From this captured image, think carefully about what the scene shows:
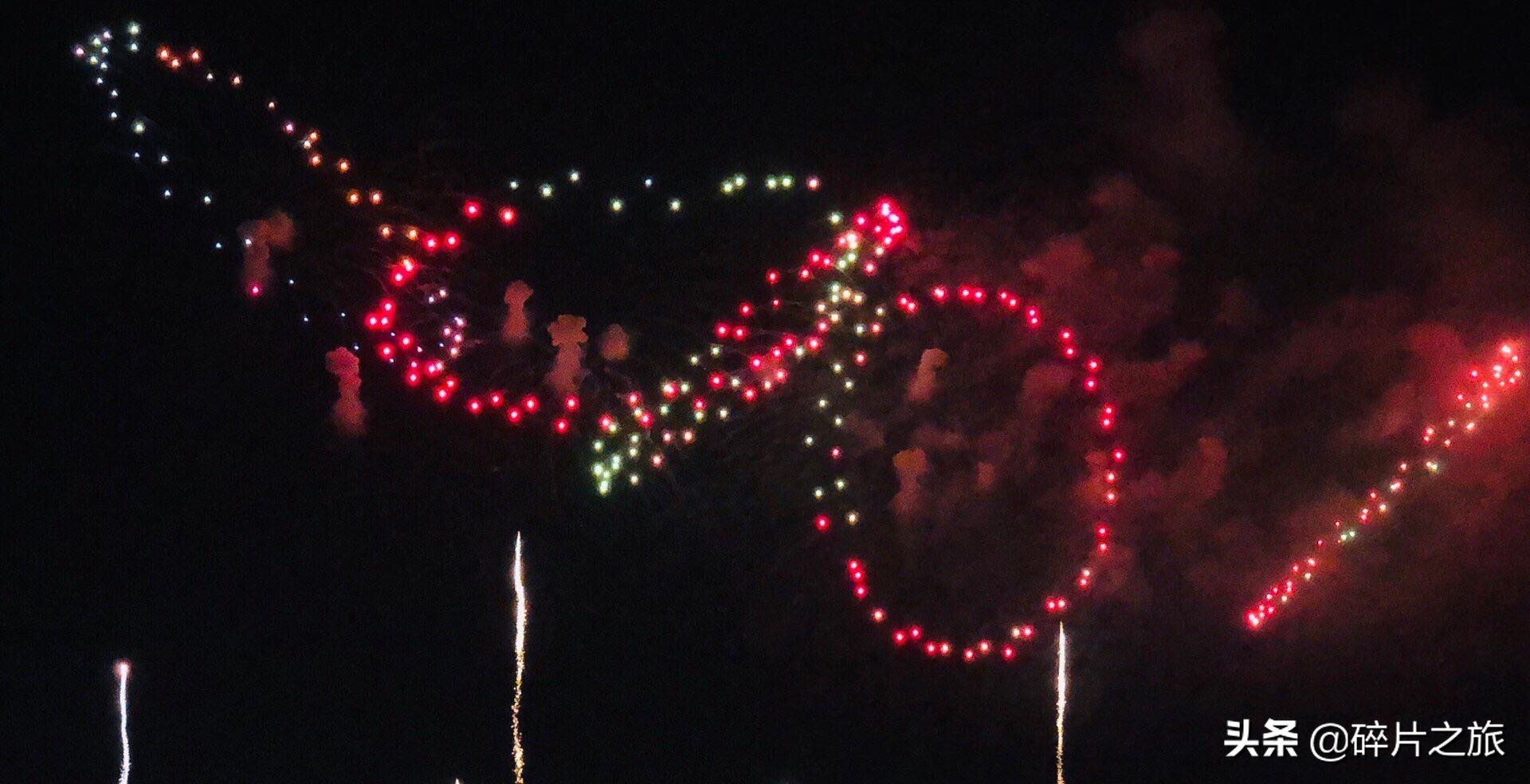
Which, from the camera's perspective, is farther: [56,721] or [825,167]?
[56,721]

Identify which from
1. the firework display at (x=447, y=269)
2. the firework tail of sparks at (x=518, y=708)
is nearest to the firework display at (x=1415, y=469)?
the firework display at (x=447, y=269)

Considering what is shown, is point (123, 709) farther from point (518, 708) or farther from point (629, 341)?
point (629, 341)

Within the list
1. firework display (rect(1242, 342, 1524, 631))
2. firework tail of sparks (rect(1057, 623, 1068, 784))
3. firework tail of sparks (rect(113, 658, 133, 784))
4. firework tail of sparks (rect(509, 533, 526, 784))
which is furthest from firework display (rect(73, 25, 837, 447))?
firework display (rect(1242, 342, 1524, 631))

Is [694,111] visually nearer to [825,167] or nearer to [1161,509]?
[825,167]

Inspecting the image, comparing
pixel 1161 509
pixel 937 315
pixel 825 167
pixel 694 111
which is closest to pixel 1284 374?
pixel 1161 509

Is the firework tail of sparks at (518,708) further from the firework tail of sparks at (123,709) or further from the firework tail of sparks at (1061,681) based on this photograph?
the firework tail of sparks at (1061,681)

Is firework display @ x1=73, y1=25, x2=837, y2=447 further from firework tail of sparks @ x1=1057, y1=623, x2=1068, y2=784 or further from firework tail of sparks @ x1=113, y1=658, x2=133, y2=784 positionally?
firework tail of sparks @ x1=1057, y1=623, x2=1068, y2=784

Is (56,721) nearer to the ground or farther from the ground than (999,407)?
nearer to the ground
